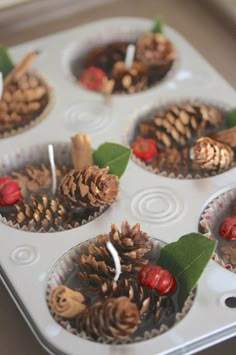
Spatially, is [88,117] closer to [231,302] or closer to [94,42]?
[94,42]

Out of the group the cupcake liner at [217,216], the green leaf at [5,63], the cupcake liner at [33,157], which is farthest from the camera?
the green leaf at [5,63]

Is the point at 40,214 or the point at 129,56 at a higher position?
the point at 129,56

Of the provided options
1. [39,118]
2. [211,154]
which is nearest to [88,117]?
[39,118]

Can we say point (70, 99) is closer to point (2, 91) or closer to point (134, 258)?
point (2, 91)

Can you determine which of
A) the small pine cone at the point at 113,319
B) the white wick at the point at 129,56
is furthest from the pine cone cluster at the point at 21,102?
the small pine cone at the point at 113,319

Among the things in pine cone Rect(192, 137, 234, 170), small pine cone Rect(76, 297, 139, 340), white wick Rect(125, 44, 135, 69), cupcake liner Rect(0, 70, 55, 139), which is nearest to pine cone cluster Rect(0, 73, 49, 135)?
cupcake liner Rect(0, 70, 55, 139)

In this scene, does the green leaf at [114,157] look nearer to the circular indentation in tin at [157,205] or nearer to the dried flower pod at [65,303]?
the circular indentation in tin at [157,205]
